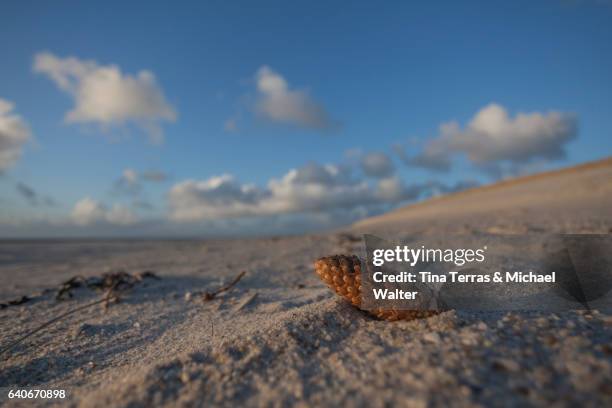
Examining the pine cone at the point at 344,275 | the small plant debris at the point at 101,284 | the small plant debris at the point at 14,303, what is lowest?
the small plant debris at the point at 14,303

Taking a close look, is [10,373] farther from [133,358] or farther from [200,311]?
[200,311]

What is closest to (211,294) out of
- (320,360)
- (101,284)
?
(101,284)

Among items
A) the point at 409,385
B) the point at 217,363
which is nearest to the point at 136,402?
the point at 217,363

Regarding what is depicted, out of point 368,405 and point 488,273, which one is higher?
point 488,273

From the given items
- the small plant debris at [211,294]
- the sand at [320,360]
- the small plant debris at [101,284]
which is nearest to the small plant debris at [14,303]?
the small plant debris at [101,284]

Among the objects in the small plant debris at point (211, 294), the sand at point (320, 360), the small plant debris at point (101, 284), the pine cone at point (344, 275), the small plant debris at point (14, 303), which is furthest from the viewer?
the small plant debris at point (101, 284)

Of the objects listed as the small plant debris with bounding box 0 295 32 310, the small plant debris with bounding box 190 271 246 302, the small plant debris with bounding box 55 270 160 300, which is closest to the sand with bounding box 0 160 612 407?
the small plant debris with bounding box 190 271 246 302

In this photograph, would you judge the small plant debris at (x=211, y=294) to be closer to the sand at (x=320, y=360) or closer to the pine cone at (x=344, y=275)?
the sand at (x=320, y=360)

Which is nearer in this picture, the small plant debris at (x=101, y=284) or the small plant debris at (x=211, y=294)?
the small plant debris at (x=211, y=294)

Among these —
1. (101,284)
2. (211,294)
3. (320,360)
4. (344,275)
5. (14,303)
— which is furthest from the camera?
(101,284)

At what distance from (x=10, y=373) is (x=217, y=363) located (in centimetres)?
147

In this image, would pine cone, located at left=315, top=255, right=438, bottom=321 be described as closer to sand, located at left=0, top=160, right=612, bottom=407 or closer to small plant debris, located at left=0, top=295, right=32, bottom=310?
sand, located at left=0, top=160, right=612, bottom=407

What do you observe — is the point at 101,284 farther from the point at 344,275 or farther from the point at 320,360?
the point at 320,360

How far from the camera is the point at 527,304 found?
206cm
